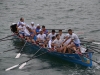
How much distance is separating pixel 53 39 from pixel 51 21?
45.7 feet

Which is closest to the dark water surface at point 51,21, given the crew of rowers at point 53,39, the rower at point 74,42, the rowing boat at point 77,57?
the rowing boat at point 77,57

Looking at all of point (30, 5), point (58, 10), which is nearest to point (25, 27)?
point (58, 10)

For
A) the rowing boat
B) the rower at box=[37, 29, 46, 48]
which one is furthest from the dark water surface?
the rower at box=[37, 29, 46, 48]

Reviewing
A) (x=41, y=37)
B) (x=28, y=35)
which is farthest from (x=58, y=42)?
(x=28, y=35)

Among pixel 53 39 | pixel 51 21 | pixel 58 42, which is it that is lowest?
pixel 58 42

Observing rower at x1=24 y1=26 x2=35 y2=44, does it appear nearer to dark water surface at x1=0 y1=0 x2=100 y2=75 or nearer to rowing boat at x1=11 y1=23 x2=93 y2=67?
dark water surface at x1=0 y1=0 x2=100 y2=75

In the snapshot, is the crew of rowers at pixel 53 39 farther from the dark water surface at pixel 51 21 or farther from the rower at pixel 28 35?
the dark water surface at pixel 51 21

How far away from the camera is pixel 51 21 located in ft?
112

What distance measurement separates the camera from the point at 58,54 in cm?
1970

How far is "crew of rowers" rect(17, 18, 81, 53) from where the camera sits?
62.3 feet

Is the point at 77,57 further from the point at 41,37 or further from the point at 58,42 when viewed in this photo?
the point at 41,37

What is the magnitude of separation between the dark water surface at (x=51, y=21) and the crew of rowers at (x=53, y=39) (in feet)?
3.46

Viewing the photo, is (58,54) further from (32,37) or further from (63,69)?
(32,37)

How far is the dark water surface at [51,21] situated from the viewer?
1875cm
